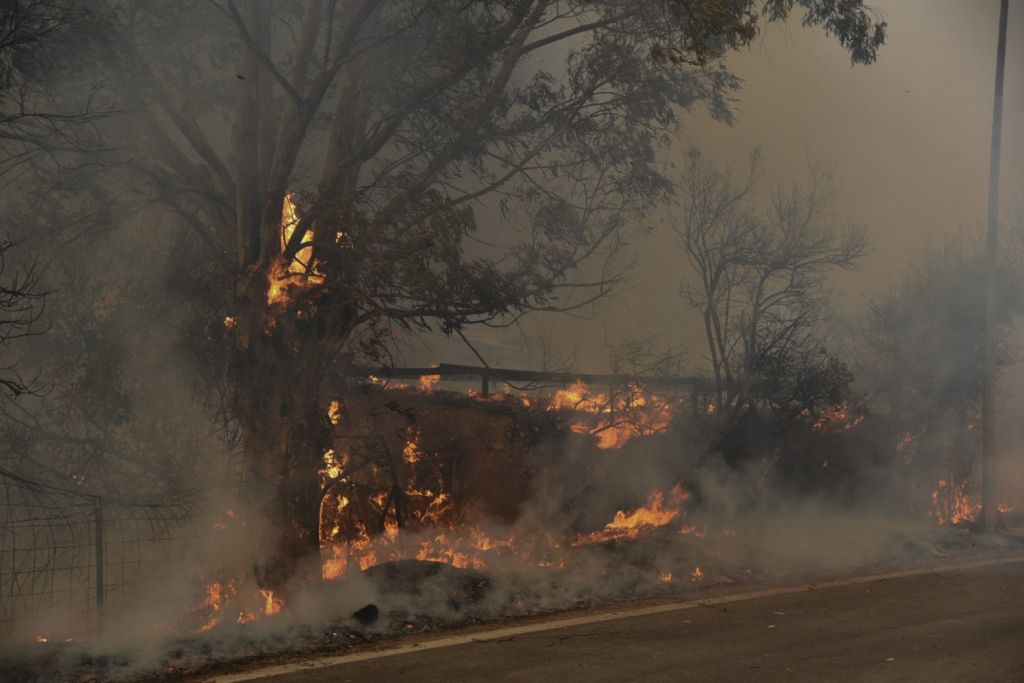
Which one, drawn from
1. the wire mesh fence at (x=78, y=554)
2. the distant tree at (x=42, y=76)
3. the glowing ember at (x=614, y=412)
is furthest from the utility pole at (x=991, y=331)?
the distant tree at (x=42, y=76)

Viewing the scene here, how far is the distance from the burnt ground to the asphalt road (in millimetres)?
565

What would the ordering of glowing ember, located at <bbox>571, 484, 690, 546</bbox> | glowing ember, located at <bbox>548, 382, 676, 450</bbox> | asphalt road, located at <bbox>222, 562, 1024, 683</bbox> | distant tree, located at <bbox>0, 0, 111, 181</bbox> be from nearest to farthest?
asphalt road, located at <bbox>222, 562, 1024, 683</bbox>
distant tree, located at <bbox>0, 0, 111, 181</bbox>
glowing ember, located at <bbox>571, 484, 690, 546</bbox>
glowing ember, located at <bbox>548, 382, 676, 450</bbox>

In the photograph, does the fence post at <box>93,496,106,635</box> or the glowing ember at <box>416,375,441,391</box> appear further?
the glowing ember at <box>416,375,441,391</box>

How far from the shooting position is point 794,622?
9227 mm

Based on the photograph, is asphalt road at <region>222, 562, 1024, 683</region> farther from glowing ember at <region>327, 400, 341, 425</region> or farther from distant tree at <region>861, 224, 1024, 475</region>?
distant tree at <region>861, 224, 1024, 475</region>

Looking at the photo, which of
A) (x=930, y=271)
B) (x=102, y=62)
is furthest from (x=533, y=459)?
(x=930, y=271)

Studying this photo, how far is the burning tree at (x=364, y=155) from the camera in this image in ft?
32.6

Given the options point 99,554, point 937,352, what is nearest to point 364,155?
point 99,554

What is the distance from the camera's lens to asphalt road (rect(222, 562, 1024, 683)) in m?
7.28

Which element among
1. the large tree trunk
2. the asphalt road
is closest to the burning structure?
the large tree trunk

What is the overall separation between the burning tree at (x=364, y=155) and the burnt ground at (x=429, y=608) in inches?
52.6

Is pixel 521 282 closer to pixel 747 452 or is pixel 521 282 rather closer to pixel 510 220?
pixel 510 220

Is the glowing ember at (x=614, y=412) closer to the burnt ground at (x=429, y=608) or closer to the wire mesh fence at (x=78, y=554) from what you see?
the burnt ground at (x=429, y=608)

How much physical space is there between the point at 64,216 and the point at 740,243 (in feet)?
34.0
